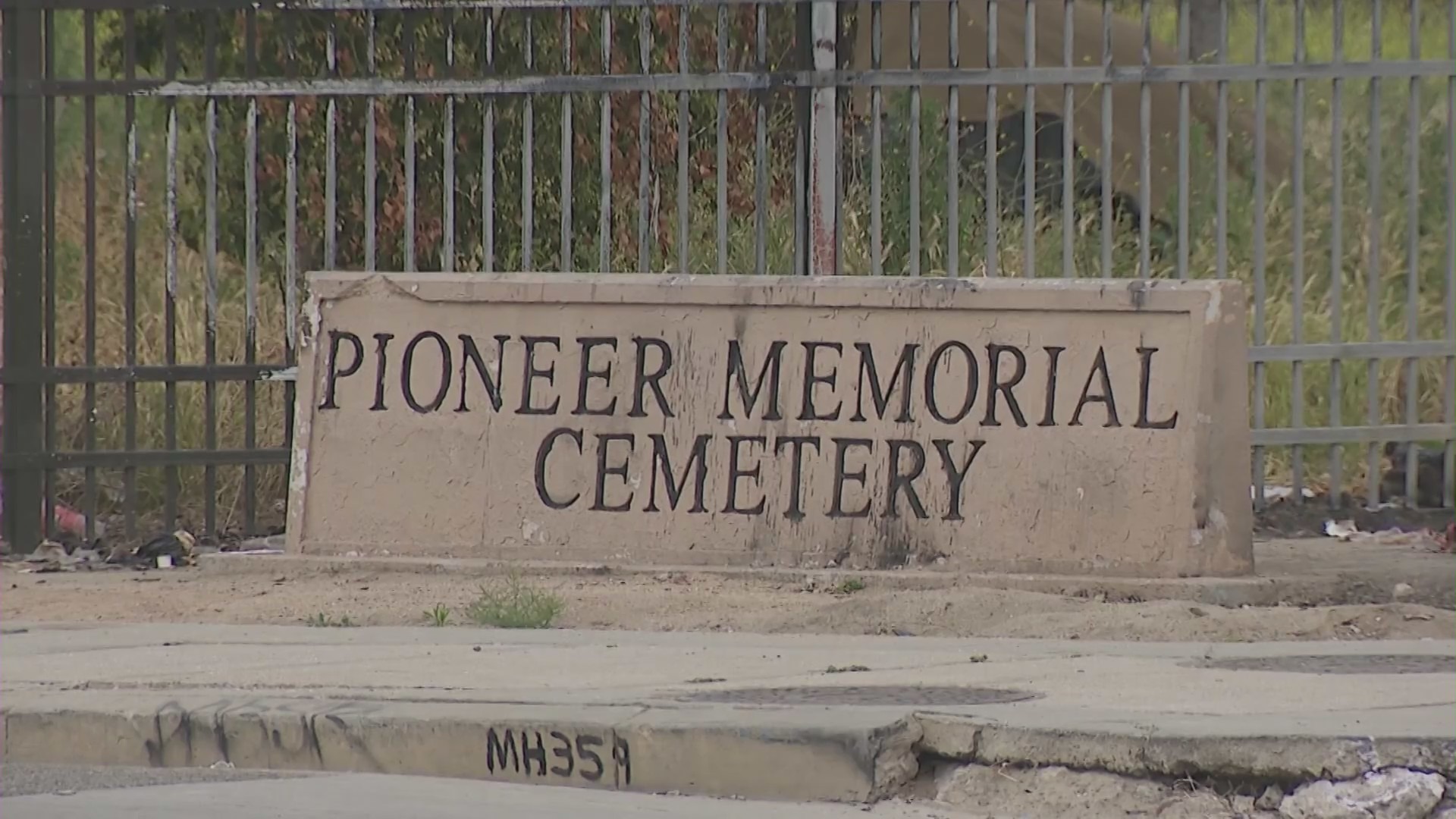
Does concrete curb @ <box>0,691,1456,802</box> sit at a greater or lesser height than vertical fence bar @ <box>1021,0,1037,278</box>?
lesser

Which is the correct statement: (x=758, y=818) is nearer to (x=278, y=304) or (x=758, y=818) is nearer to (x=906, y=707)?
(x=906, y=707)

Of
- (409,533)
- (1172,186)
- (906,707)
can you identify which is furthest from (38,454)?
(1172,186)

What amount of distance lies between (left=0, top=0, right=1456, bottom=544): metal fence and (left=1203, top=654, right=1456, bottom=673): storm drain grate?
2.71 m

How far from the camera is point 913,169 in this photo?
8531mm

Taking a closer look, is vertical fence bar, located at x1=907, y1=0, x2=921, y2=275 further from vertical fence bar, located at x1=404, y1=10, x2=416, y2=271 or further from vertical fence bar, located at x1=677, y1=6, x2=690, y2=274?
vertical fence bar, located at x1=404, y1=10, x2=416, y2=271

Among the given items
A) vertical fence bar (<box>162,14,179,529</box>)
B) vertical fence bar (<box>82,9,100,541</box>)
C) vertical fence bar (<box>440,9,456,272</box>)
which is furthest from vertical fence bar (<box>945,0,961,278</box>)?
vertical fence bar (<box>82,9,100,541</box>)

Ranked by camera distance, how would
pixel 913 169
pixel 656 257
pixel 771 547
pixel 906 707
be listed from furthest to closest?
1. pixel 656 257
2. pixel 913 169
3. pixel 771 547
4. pixel 906 707

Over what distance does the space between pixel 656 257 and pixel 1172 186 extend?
378 cm

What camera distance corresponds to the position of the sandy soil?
6770mm

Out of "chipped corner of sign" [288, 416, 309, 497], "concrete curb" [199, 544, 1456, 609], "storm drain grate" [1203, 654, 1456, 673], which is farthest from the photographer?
"chipped corner of sign" [288, 416, 309, 497]

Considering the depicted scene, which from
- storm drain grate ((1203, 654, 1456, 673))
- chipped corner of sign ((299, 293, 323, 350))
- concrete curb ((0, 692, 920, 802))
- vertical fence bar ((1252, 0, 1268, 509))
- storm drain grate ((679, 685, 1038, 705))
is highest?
vertical fence bar ((1252, 0, 1268, 509))

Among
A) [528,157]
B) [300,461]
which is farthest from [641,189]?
[300,461]

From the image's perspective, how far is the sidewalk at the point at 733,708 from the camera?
15.9 feet

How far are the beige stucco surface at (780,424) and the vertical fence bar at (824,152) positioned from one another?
0.79 m
